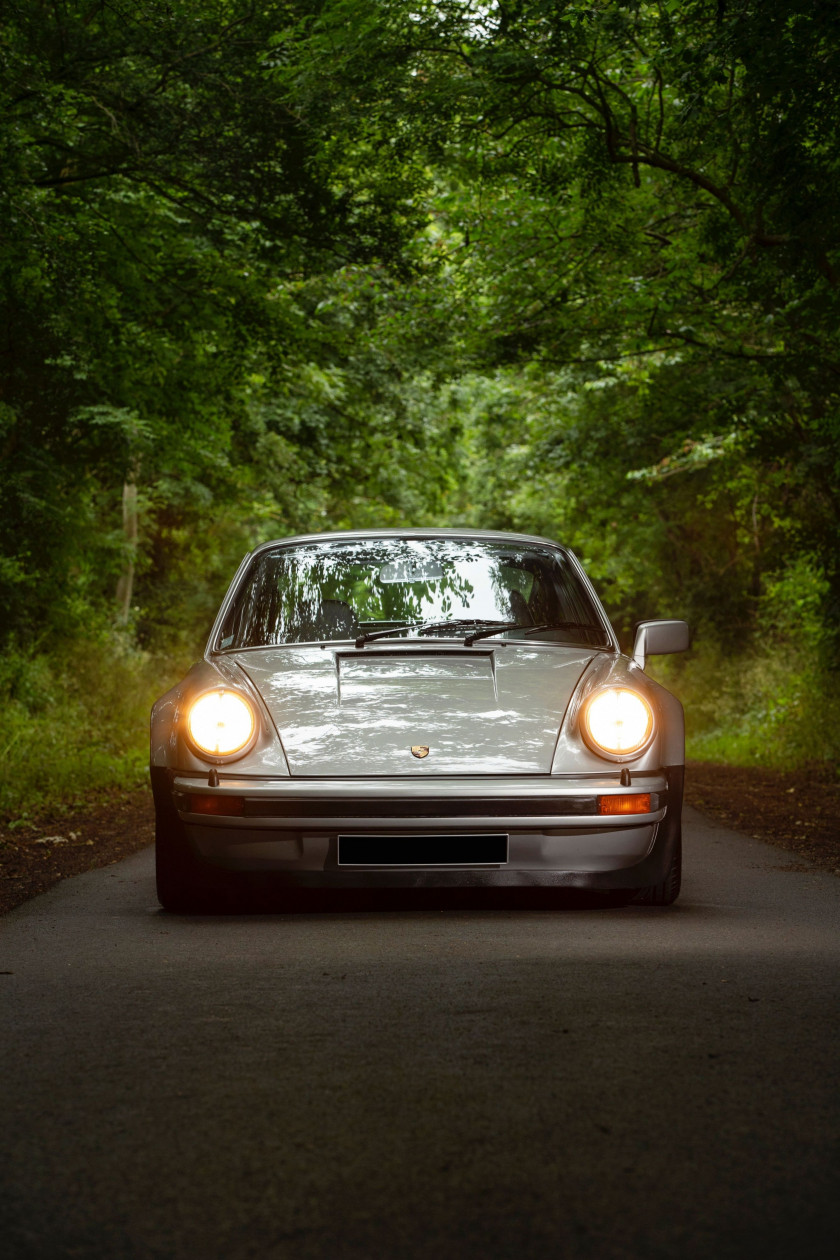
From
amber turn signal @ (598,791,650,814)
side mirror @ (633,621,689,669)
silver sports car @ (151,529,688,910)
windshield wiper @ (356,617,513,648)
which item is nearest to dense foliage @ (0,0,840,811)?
side mirror @ (633,621,689,669)

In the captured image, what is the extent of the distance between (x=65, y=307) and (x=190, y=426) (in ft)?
13.2

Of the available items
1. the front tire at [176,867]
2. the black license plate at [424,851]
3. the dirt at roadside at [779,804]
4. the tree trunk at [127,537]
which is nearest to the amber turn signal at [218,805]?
the front tire at [176,867]

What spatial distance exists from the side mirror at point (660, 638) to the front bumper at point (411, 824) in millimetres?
1056

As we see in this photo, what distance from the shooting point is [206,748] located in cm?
550

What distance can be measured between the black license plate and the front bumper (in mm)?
14

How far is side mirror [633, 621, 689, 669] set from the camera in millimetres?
6301

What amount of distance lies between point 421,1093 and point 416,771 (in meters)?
2.24

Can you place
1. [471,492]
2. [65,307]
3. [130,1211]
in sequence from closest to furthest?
[130,1211]
[65,307]
[471,492]

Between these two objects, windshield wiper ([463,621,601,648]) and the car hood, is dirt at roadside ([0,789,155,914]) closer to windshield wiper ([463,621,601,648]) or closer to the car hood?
the car hood

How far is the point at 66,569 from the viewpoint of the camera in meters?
18.2

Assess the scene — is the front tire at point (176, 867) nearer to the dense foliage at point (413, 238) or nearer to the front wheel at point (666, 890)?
the front wheel at point (666, 890)

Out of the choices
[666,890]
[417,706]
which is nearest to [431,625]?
[417,706]

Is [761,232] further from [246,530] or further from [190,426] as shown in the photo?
[246,530]

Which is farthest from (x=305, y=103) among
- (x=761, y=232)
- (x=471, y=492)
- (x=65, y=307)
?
(x=471, y=492)
